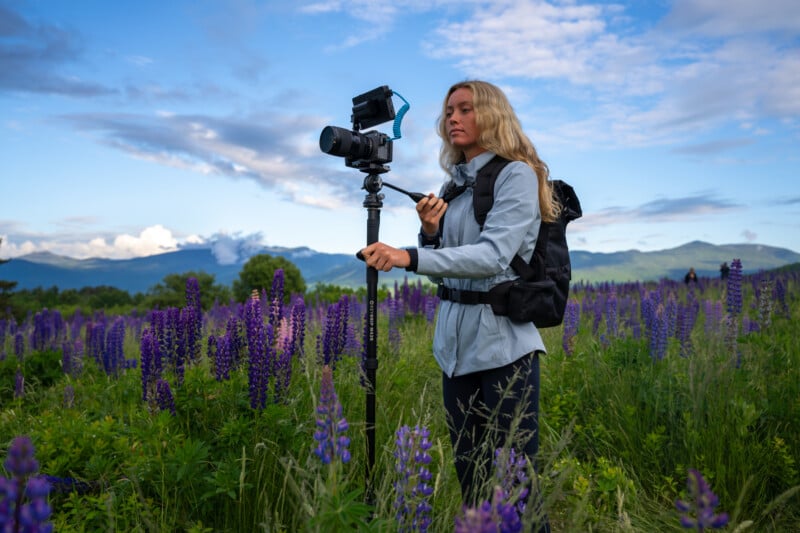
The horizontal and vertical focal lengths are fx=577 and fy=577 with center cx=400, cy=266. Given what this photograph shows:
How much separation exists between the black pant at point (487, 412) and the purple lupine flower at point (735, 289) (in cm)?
392

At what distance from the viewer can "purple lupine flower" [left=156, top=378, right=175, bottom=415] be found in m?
3.59

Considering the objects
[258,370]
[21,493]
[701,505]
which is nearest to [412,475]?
[701,505]

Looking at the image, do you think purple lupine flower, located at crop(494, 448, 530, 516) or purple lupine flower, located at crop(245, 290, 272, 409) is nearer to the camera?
purple lupine flower, located at crop(494, 448, 530, 516)

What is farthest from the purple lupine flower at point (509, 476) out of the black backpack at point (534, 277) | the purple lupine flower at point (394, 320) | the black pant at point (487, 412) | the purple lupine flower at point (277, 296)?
the purple lupine flower at point (394, 320)

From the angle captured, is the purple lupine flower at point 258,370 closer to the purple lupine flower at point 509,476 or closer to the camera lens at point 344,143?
the camera lens at point 344,143

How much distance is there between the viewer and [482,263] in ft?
9.39

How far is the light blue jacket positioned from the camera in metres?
0.52

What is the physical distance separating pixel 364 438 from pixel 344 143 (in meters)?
2.00

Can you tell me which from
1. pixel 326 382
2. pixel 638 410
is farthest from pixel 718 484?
pixel 326 382

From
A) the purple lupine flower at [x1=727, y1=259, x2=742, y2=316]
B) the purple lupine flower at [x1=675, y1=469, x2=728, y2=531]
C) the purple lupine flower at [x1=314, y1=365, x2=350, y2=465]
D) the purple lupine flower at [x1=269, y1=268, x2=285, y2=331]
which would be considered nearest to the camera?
the purple lupine flower at [x1=269, y1=268, x2=285, y2=331]

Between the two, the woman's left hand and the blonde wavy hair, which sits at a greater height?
the blonde wavy hair

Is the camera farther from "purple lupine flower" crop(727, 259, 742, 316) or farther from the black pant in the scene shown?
"purple lupine flower" crop(727, 259, 742, 316)

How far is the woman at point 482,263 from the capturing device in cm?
288

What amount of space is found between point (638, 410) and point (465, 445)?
7.33 ft
